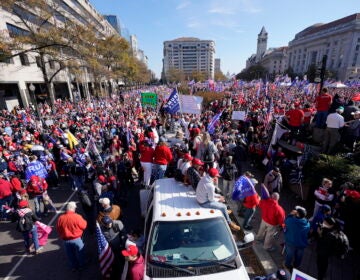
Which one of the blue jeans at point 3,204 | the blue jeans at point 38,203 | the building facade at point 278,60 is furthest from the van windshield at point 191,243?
the building facade at point 278,60

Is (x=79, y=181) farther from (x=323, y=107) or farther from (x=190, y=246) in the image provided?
(x=323, y=107)

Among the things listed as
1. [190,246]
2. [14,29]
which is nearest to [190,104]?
[190,246]

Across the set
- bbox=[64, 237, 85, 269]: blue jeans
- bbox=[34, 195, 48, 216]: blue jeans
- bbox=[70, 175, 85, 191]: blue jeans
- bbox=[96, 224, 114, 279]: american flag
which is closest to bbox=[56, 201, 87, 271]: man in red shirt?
bbox=[64, 237, 85, 269]: blue jeans

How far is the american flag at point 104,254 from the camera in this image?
3959 mm

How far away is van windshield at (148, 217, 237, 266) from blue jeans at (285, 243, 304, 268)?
1769mm

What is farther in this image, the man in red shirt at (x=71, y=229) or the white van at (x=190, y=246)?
the man in red shirt at (x=71, y=229)

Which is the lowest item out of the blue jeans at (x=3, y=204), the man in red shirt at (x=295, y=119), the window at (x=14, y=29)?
the blue jeans at (x=3, y=204)

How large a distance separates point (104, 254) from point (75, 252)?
1.10 m

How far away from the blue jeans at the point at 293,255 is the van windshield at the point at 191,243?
1.77 metres

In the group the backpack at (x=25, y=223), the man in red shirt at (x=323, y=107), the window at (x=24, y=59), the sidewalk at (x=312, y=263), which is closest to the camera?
the sidewalk at (x=312, y=263)

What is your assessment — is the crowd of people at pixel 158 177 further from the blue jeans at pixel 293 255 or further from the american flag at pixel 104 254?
the american flag at pixel 104 254

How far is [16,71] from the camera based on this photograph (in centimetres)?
2425

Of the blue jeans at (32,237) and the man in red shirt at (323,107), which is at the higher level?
the man in red shirt at (323,107)

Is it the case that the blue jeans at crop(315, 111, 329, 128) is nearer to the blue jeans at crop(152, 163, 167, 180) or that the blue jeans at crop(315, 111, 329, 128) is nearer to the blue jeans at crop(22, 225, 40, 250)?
the blue jeans at crop(152, 163, 167, 180)
